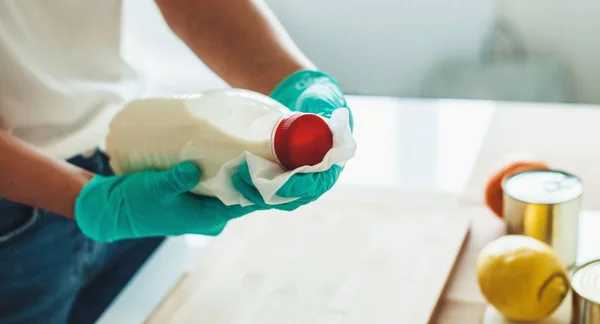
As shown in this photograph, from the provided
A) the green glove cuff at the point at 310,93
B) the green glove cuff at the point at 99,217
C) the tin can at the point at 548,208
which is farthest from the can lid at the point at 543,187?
the green glove cuff at the point at 99,217

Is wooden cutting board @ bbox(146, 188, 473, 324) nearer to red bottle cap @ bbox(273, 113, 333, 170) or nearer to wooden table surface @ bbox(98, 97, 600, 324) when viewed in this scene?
wooden table surface @ bbox(98, 97, 600, 324)

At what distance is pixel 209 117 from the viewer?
0.58 metres

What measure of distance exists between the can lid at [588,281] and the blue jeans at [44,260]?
1.69ft

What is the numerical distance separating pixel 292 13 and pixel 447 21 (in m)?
0.34

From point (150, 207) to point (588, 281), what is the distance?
1.28 ft

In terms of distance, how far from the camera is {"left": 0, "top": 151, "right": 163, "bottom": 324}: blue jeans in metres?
0.77

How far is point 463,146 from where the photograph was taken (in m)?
1.10

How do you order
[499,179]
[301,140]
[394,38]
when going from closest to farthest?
[301,140], [499,179], [394,38]

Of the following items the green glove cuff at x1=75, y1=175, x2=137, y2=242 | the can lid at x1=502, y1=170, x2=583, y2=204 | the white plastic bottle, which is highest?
the white plastic bottle

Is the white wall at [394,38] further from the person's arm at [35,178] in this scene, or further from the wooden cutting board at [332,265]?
the person's arm at [35,178]

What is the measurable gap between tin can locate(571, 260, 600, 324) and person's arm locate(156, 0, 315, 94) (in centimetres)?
34

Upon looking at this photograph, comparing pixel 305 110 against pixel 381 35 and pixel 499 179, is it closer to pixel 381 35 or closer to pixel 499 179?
pixel 499 179

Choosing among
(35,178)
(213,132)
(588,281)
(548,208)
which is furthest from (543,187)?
(35,178)

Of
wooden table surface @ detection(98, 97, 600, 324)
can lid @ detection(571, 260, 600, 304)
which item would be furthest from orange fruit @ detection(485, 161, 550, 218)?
can lid @ detection(571, 260, 600, 304)
